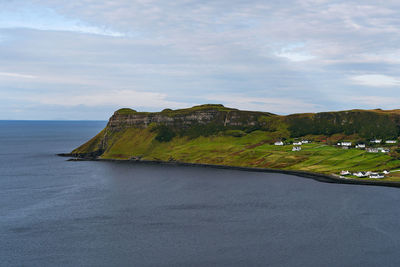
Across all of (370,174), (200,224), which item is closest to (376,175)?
(370,174)

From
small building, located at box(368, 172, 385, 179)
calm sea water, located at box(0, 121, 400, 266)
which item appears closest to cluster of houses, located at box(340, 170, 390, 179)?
small building, located at box(368, 172, 385, 179)

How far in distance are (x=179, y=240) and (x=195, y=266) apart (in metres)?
16.1

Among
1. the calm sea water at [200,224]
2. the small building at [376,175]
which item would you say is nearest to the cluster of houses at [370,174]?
the small building at [376,175]

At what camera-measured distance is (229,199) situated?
5591 inches

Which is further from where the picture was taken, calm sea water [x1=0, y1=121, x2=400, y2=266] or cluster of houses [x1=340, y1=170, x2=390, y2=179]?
cluster of houses [x1=340, y1=170, x2=390, y2=179]

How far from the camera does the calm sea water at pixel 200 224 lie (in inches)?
3337

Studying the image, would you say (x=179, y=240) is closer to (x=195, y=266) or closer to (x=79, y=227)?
(x=195, y=266)

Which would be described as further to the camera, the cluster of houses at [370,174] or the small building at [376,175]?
the cluster of houses at [370,174]

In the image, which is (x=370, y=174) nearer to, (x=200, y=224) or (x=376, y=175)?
(x=376, y=175)

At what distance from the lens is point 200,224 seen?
10838 cm

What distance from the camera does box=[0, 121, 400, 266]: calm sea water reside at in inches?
3337

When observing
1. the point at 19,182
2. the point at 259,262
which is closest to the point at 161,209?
the point at 259,262

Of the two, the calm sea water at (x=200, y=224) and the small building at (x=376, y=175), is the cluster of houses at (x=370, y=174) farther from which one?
the calm sea water at (x=200, y=224)

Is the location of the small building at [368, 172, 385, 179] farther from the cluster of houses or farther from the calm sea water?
the calm sea water
